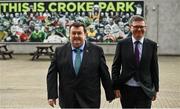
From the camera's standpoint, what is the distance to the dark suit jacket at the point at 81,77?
579cm

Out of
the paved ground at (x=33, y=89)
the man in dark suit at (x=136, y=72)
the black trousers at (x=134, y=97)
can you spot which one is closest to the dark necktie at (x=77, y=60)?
the man in dark suit at (x=136, y=72)

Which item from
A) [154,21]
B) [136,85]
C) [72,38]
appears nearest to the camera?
[72,38]

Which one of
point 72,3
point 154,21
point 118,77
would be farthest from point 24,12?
point 118,77

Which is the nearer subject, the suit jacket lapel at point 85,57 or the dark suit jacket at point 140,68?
Result: the suit jacket lapel at point 85,57

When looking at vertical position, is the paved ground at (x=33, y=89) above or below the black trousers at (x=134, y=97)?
below

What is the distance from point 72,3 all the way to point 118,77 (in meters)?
25.1

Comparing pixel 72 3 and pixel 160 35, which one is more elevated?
pixel 72 3

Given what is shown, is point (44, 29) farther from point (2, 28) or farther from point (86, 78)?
point (86, 78)

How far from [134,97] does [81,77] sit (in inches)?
34.0

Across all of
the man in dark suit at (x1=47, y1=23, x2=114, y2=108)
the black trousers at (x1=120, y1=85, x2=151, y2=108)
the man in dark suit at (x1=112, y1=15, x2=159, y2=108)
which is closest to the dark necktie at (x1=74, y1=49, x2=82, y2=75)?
the man in dark suit at (x1=47, y1=23, x2=114, y2=108)

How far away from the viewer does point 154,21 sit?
3067 cm

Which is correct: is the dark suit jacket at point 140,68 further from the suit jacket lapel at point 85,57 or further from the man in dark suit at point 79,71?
the suit jacket lapel at point 85,57

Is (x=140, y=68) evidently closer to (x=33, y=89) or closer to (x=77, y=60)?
(x=77, y=60)

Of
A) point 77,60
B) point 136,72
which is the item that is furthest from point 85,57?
point 136,72
